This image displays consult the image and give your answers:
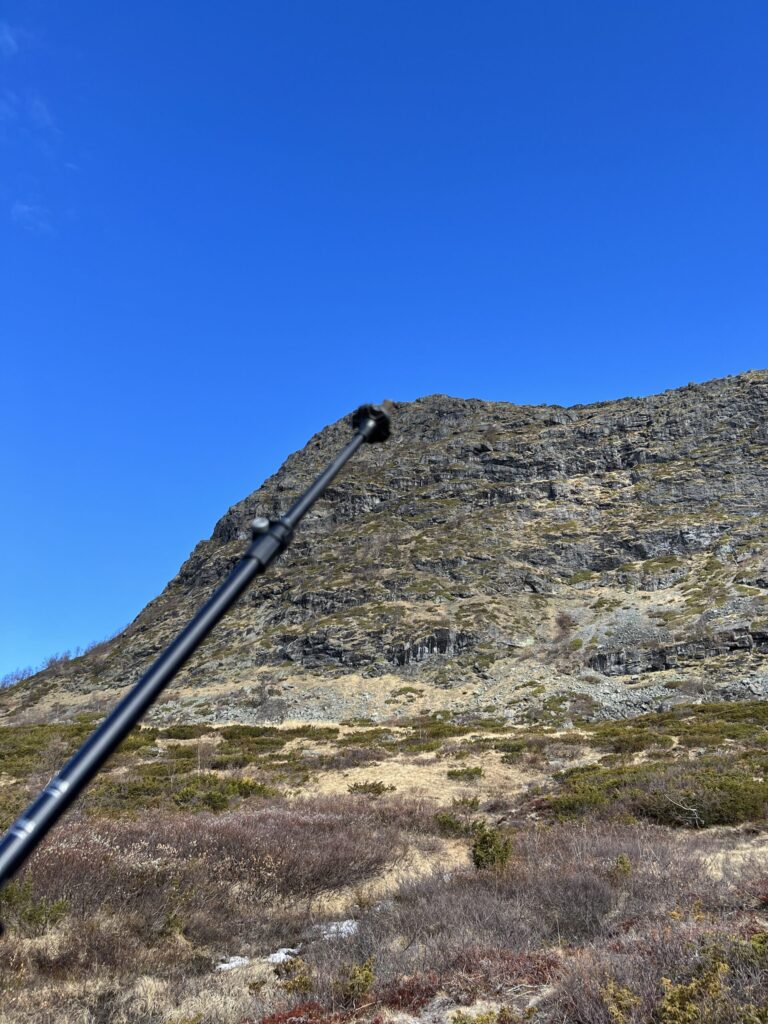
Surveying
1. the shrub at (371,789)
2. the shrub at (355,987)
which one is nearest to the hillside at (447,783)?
the shrub at (355,987)

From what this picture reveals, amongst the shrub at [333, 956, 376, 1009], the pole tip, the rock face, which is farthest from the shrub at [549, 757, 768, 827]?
the rock face

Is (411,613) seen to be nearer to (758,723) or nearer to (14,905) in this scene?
(758,723)

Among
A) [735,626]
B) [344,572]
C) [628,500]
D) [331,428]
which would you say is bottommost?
[735,626]

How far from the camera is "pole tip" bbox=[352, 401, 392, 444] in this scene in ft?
11.9

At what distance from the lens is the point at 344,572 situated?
72.7m

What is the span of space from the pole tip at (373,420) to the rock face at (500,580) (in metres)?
40.4

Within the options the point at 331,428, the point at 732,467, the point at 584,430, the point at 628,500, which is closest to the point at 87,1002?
the point at 628,500

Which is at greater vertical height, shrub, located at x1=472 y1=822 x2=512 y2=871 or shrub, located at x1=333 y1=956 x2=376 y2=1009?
shrub, located at x1=472 y1=822 x2=512 y2=871

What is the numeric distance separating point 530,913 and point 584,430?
92435 mm

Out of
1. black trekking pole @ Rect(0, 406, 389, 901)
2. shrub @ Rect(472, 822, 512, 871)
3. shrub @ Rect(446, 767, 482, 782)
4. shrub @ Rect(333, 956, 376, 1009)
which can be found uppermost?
black trekking pole @ Rect(0, 406, 389, 901)

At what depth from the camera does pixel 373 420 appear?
3.64 metres

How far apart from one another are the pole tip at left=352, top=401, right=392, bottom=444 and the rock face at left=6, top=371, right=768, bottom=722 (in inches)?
1592

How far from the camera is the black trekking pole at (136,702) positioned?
196 centimetres

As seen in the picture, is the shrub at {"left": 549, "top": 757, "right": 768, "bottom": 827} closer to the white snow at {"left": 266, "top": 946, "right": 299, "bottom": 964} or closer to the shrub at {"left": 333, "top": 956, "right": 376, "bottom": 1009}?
the white snow at {"left": 266, "top": 946, "right": 299, "bottom": 964}
